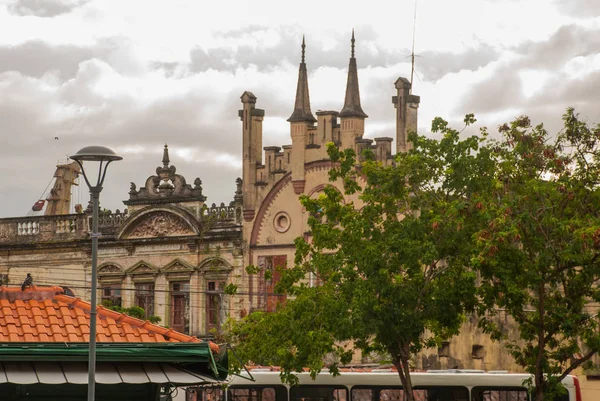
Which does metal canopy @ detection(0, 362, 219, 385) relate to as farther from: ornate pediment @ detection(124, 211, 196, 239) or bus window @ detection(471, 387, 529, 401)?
ornate pediment @ detection(124, 211, 196, 239)

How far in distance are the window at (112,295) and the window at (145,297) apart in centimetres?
74

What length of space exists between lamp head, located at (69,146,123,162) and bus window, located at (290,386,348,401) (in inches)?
722

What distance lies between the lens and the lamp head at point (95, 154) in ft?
61.2

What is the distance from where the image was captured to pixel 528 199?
30703mm

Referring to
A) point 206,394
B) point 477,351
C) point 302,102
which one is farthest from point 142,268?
point 206,394

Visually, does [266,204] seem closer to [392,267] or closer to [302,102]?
[302,102]

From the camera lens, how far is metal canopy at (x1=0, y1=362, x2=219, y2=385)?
18.0 m

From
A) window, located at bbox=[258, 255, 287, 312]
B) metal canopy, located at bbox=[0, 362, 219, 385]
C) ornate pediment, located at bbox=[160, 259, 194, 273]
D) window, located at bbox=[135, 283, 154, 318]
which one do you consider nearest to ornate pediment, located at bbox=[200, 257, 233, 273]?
ornate pediment, located at bbox=[160, 259, 194, 273]

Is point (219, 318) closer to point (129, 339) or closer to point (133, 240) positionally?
point (133, 240)

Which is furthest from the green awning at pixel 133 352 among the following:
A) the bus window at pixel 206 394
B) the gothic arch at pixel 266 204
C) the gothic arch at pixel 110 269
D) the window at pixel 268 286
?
the gothic arch at pixel 110 269

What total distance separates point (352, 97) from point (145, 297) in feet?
36.5

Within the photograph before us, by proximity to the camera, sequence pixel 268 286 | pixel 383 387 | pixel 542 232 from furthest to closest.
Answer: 1. pixel 268 286
2. pixel 383 387
3. pixel 542 232

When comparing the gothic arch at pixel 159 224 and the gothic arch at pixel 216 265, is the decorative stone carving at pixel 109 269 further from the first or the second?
the gothic arch at pixel 216 265

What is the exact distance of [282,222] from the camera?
49062mm
